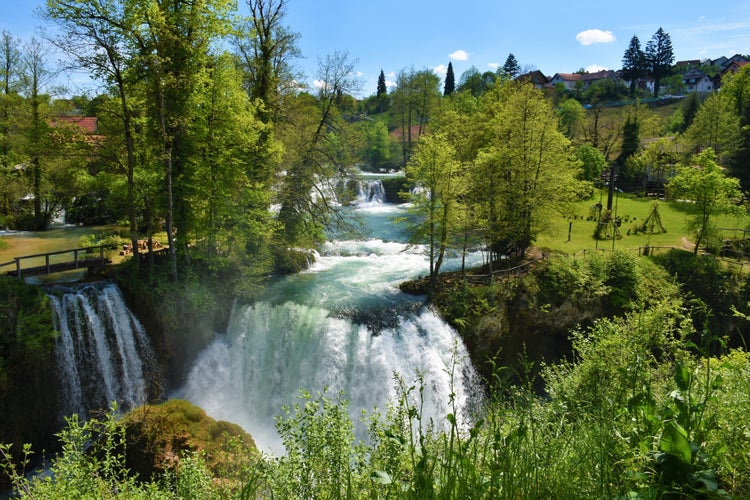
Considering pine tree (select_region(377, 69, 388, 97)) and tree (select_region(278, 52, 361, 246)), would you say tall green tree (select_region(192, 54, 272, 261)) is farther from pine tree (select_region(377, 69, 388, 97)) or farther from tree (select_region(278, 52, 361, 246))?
pine tree (select_region(377, 69, 388, 97))

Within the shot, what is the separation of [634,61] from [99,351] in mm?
103920

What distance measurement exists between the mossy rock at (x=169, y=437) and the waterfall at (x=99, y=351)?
296 cm

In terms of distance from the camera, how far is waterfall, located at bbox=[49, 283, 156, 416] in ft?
44.2

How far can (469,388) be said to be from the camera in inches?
647

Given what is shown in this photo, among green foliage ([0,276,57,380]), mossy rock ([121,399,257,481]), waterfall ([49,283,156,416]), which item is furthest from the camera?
waterfall ([49,283,156,416])

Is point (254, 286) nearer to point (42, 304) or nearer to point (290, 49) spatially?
point (42, 304)

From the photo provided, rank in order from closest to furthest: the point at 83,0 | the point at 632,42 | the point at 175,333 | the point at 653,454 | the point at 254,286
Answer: the point at 653,454
the point at 83,0
the point at 175,333
the point at 254,286
the point at 632,42

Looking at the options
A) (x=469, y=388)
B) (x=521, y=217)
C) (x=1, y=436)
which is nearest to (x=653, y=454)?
(x=469, y=388)

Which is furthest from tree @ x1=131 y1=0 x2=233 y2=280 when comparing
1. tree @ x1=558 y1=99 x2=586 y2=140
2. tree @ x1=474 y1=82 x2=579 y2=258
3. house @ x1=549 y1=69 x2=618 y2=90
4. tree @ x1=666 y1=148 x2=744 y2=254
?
house @ x1=549 y1=69 x2=618 y2=90

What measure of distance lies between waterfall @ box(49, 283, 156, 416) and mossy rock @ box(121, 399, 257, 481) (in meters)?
2.96

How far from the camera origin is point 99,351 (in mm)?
14062

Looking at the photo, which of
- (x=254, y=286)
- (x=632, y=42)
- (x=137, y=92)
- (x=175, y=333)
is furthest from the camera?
(x=632, y=42)

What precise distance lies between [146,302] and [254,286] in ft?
13.0

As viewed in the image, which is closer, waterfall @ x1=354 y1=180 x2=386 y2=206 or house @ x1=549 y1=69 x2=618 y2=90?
waterfall @ x1=354 y1=180 x2=386 y2=206
